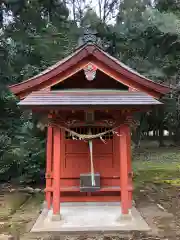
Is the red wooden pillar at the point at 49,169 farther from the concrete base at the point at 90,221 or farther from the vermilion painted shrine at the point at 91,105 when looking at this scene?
the concrete base at the point at 90,221

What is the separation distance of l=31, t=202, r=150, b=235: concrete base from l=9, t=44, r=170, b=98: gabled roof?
304cm

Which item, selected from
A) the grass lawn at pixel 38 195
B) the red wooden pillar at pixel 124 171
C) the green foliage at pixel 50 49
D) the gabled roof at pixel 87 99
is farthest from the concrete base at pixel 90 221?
the green foliage at pixel 50 49

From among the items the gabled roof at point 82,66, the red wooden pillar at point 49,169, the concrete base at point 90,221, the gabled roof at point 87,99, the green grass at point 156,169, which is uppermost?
the gabled roof at point 82,66

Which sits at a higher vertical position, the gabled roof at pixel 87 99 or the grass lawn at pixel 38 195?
the gabled roof at pixel 87 99

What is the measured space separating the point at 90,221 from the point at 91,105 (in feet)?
Result: 8.67

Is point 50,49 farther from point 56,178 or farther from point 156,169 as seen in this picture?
point 56,178

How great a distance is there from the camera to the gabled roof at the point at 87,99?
6191mm

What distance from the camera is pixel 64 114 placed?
23.9 ft

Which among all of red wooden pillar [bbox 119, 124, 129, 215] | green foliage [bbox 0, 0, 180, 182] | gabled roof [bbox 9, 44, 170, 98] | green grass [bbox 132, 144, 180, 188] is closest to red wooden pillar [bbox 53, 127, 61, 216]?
gabled roof [bbox 9, 44, 170, 98]

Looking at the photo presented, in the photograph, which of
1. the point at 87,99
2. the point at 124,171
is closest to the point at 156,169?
the point at 124,171

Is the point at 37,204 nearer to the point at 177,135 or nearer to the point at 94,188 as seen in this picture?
the point at 94,188

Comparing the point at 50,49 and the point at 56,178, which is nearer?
the point at 56,178

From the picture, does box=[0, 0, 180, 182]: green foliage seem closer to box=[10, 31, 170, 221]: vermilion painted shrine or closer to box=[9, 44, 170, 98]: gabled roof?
box=[10, 31, 170, 221]: vermilion painted shrine

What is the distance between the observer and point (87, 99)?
6398 millimetres
